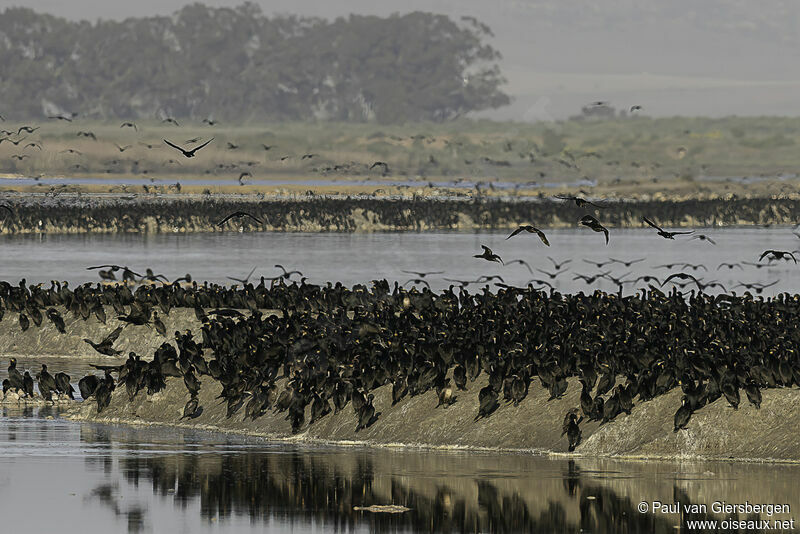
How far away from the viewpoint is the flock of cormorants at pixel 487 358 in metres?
23.7

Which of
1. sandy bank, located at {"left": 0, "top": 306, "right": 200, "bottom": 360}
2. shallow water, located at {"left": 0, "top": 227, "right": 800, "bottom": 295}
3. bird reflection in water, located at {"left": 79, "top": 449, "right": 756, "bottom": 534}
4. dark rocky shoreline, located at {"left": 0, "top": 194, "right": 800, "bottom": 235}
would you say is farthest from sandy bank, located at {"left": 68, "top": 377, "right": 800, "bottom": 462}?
dark rocky shoreline, located at {"left": 0, "top": 194, "right": 800, "bottom": 235}

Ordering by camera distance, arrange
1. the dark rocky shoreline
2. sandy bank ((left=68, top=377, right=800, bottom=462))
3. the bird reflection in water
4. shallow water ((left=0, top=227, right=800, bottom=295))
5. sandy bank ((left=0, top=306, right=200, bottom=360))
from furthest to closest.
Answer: the dark rocky shoreline < shallow water ((left=0, top=227, right=800, bottom=295)) < sandy bank ((left=0, top=306, right=200, bottom=360)) < sandy bank ((left=68, top=377, right=800, bottom=462)) < the bird reflection in water

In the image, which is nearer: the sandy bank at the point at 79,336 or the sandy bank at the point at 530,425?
the sandy bank at the point at 530,425

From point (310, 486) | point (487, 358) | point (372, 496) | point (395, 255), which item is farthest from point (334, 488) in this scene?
point (395, 255)

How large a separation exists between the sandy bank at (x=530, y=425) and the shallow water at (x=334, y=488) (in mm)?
439

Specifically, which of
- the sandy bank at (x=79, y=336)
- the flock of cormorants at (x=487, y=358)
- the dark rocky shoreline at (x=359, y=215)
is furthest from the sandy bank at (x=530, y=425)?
the dark rocky shoreline at (x=359, y=215)

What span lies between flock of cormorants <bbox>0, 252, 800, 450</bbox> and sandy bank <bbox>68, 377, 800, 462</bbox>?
17 cm

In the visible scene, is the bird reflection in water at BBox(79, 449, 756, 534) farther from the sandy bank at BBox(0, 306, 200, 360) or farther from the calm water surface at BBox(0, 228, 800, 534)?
the sandy bank at BBox(0, 306, 200, 360)

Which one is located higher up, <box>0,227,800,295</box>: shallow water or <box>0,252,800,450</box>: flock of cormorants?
<box>0,252,800,450</box>: flock of cormorants

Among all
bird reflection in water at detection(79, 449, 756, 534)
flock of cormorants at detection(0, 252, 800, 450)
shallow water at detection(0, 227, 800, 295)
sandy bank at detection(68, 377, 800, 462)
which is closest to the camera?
bird reflection in water at detection(79, 449, 756, 534)

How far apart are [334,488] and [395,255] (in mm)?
56064

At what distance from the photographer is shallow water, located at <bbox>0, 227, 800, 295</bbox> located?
Answer: 63.6m

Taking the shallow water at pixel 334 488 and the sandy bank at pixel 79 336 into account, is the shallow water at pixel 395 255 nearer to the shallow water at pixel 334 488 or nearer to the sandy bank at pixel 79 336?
the sandy bank at pixel 79 336

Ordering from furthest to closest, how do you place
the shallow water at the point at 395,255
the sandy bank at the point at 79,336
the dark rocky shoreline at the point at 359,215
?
1. the dark rocky shoreline at the point at 359,215
2. the shallow water at the point at 395,255
3. the sandy bank at the point at 79,336
